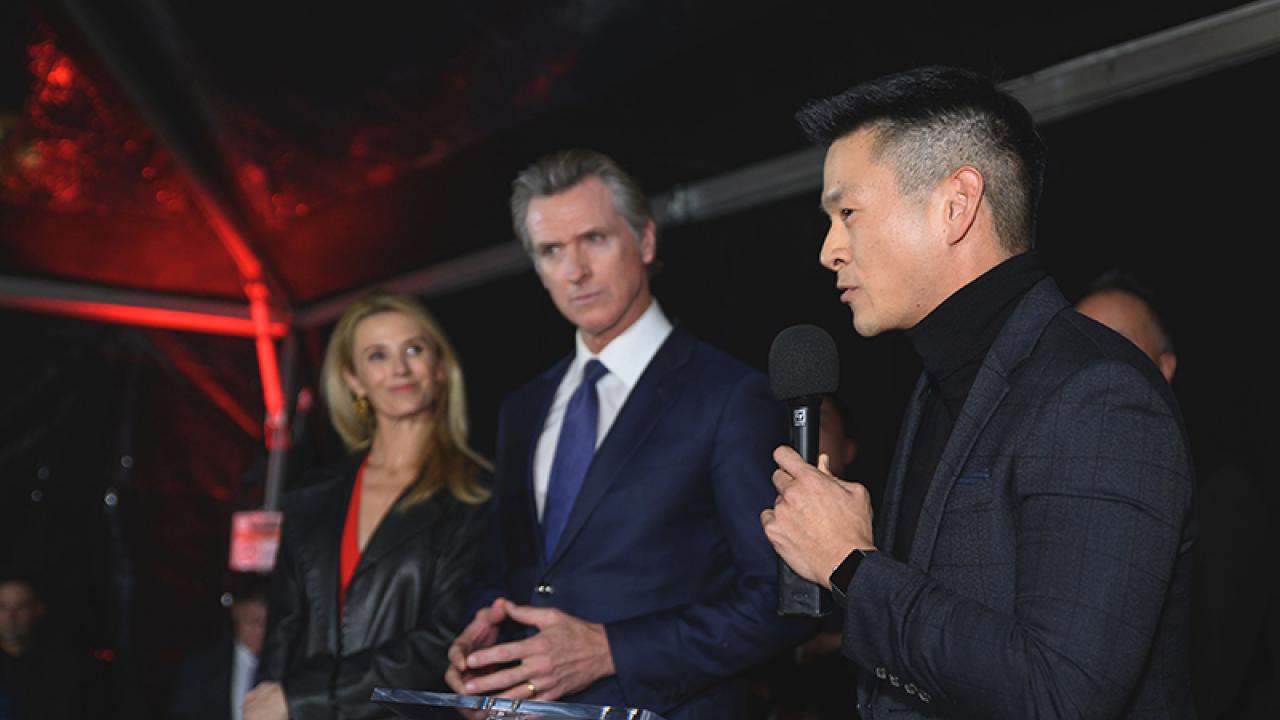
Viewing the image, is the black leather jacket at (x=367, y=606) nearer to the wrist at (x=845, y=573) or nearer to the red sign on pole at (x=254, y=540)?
the wrist at (x=845, y=573)

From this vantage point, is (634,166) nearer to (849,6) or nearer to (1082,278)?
(849,6)

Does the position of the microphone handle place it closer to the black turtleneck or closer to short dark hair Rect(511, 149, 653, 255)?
the black turtleneck

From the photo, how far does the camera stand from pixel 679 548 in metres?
2.40

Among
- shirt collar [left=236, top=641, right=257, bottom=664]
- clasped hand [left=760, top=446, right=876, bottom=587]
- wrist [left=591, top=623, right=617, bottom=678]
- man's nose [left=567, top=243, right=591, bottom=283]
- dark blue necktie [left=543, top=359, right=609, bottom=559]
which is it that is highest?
man's nose [left=567, top=243, right=591, bottom=283]

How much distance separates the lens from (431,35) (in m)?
4.66

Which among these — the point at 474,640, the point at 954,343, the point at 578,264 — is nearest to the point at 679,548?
the point at 474,640

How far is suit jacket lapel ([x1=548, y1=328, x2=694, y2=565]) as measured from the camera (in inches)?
96.3

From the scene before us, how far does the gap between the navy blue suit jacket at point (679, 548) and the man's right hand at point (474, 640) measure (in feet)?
0.34

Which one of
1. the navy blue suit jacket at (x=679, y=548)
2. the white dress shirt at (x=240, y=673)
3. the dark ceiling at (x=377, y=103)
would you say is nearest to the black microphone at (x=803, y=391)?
the navy blue suit jacket at (x=679, y=548)

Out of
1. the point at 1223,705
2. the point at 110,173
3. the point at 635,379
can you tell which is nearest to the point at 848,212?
the point at 635,379

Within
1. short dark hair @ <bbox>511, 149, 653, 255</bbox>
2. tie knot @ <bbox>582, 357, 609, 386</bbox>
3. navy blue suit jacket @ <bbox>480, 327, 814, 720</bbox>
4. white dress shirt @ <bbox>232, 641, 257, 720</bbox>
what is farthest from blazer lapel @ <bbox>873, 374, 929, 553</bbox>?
white dress shirt @ <bbox>232, 641, 257, 720</bbox>

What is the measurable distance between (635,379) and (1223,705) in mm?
1579

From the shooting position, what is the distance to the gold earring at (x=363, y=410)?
3.52 metres

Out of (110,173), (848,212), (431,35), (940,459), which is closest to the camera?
(940,459)
